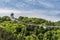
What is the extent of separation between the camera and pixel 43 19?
54625mm

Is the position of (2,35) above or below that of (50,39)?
above

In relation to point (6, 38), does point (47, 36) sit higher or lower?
lower

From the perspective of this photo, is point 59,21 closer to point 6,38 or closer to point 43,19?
point 43,19

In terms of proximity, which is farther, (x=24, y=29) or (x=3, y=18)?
(x=3, y=18)

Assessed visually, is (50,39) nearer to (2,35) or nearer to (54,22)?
(2,35)

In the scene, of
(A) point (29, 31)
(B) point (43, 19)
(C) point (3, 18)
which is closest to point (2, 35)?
(A) point (29, 31)

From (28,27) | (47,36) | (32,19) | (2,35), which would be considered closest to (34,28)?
(28,27)

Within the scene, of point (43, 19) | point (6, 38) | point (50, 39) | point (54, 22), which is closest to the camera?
point (6, 38)

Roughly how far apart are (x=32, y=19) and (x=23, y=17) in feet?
5.22

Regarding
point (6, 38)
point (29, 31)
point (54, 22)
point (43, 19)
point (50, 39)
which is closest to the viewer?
point (6, 38)

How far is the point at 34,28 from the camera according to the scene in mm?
39562

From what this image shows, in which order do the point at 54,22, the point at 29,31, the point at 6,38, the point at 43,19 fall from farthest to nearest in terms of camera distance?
the point at 43,19 < the point at 54,22 < the point at 29,31 < the point at 6,38

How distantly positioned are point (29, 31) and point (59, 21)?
14.3 metres

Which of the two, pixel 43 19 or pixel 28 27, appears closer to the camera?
pixel 28 27
